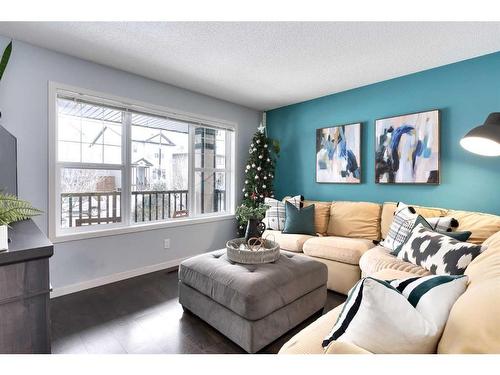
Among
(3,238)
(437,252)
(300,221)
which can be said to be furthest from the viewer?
(300,221)

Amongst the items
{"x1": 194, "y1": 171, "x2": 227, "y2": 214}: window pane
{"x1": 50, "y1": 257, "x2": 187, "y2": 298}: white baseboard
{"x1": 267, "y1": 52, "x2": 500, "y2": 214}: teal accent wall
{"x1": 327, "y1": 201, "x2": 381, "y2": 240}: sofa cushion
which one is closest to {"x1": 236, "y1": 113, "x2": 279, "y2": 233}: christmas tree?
{"x1": 194, "y1": 171, "x2": 227, "y2": 214}: window pane

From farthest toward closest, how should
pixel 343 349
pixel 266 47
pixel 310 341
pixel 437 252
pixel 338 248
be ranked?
pixel 338 248 < pixel 266 47 < pixel 437 252 < pixel 310 341 < pixel 343 349

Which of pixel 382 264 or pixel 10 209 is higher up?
pixel 10 209

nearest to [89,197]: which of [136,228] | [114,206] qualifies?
[114,206]

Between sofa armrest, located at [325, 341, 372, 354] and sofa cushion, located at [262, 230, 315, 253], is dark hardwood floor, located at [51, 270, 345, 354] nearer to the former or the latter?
sofa cushion, located at [262, 230, 315, 253]

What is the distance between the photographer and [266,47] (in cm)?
239

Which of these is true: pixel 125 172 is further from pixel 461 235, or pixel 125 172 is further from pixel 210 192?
pixel 461 235

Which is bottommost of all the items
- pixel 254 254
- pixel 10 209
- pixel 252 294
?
pixel 252 294

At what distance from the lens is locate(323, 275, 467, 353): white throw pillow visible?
2.49 feet

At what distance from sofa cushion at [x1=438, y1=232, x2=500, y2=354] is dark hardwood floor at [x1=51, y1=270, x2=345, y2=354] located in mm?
1247

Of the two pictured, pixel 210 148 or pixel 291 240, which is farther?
pixel 210 148

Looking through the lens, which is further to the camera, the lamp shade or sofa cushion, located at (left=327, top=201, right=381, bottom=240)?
sofa cushion, located at (left=327, top=201, right=381, bottom=240)

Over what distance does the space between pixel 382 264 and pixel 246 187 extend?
7.74ft

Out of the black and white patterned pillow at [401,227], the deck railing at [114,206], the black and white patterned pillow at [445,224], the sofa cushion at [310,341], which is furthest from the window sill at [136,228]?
the black and white patterned pillow at [445,224]
